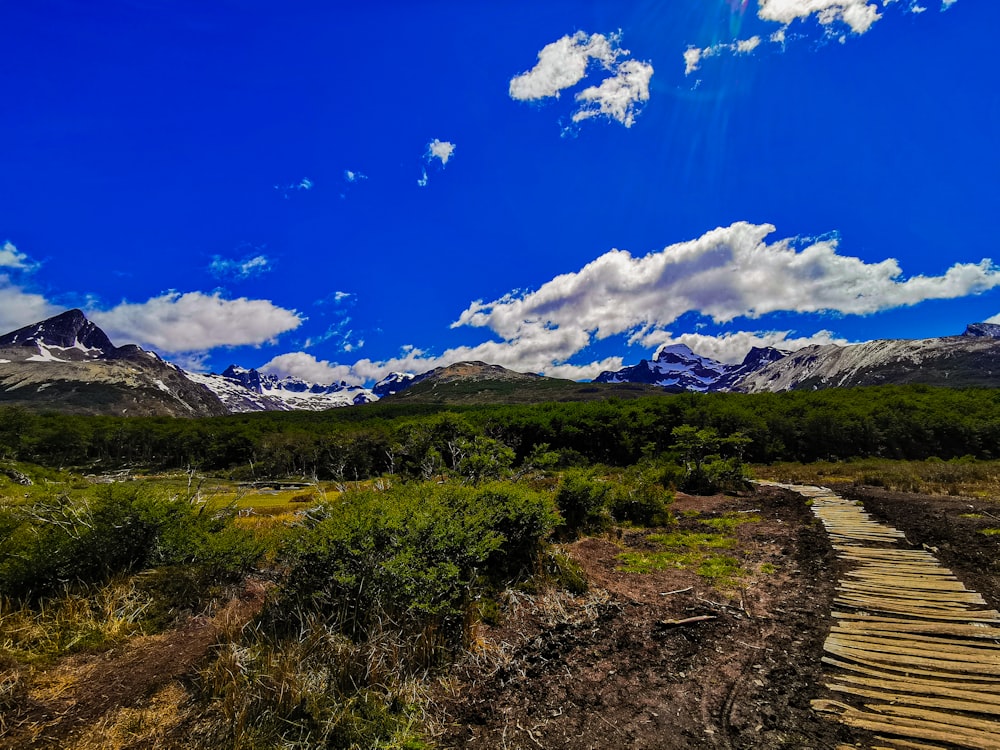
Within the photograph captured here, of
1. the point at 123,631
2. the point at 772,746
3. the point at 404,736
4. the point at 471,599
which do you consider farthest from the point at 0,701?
the point at 772,746

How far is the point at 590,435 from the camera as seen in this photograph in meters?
63.4

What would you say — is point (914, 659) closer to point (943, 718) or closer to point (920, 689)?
point (920, 689)

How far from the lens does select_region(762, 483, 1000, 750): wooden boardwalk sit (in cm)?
450

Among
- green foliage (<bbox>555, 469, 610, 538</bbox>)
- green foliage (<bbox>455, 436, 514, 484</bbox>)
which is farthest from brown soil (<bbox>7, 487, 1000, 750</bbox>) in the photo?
green foliage (<bbox>455, 436, 514, 484</bbox>)

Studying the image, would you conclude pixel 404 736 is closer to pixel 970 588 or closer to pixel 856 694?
pixel 856 694

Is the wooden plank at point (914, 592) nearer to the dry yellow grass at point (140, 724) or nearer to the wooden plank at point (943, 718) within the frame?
the wooden plank at point (943, 718)

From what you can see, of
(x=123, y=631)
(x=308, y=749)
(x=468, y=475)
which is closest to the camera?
(x=308, y=749)

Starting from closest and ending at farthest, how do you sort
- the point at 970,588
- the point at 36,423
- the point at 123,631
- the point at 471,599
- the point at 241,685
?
the point at 241,685 < the point at 123,631 < the point at 471,599 < the point at 970,588 < the point at 36,423

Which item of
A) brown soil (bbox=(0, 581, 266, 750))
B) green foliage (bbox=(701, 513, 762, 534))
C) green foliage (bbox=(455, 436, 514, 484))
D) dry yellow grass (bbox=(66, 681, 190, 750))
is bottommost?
green foliage (bbox=(701, 513, 762, 534))

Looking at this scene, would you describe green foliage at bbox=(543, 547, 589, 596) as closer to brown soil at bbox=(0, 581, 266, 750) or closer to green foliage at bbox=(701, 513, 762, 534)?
brown soil at bbox=(0, 581, 266, 750)

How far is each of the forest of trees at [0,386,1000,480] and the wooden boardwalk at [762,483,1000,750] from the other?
10.4 meters

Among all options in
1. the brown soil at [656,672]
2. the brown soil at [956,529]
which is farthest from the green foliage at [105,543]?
the brown soil at [956,529]

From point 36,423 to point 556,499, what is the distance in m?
117

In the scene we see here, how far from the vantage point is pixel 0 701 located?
15.8ft
